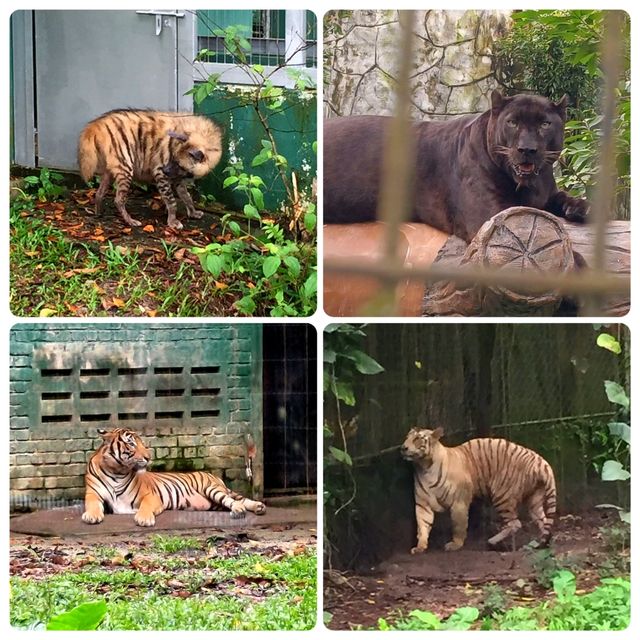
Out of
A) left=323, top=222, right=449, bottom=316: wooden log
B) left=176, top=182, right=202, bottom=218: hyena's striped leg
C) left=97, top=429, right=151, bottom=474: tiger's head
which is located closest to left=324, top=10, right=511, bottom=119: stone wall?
left=323, top=222, right=449, bottom=316: wooden log

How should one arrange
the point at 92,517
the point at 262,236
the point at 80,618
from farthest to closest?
the point at 262,236 → the point at 92,517 → the point at 80,618

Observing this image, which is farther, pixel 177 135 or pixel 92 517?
pixel 177 135

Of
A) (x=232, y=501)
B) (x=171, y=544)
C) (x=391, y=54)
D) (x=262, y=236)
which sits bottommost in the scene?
(x=171, y=544)

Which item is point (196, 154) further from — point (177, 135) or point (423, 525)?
point (423, 525)

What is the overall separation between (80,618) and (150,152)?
1.21m

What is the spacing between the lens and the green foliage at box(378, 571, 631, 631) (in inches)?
79.0

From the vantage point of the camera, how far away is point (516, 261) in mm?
2057

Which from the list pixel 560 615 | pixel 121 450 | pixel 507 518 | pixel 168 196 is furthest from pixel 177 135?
pixel 560 615

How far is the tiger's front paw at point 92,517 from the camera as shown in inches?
78.6

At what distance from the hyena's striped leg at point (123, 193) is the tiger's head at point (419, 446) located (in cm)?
92

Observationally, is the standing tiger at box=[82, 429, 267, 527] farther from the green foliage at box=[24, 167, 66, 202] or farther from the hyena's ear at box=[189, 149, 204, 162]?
the hyena's ear at box=[189, 149, 204, 162]

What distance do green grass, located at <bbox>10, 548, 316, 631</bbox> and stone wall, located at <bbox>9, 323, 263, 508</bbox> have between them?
0.71 feet

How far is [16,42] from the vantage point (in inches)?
80.2
